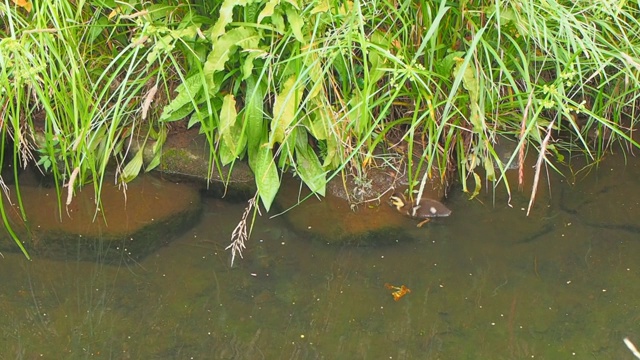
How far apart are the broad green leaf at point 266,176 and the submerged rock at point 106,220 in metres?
0.29

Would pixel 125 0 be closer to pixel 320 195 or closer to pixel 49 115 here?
pixel 49 115

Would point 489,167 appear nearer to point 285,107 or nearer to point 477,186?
point 477,186

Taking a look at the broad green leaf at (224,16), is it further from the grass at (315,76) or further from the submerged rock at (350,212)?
the submerged rock at (350,212)

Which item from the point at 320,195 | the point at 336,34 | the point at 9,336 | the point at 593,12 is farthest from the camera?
the point at 320,195

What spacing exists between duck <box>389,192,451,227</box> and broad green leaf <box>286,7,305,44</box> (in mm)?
798

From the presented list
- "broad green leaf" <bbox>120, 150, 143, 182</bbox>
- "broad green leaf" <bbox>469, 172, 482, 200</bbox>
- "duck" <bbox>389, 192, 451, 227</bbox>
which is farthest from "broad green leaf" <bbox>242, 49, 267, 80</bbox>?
"broad green leaf" <bbox>469, 172, 482, 200</bbox>

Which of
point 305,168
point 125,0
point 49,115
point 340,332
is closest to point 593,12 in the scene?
point 305,168

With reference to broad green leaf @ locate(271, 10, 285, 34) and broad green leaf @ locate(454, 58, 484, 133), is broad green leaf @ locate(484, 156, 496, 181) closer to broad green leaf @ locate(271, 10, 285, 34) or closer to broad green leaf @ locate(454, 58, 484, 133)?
broad green leaf @ locate(454, 58, 484, 133)

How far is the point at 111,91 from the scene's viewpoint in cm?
319

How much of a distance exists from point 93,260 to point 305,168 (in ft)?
2.82

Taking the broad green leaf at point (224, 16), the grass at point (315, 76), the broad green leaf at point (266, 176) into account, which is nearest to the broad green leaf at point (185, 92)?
the grass at point (315, 76)

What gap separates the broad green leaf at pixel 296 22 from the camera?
2.69 m

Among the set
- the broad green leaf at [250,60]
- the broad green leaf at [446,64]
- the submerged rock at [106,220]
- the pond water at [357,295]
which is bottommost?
the pond water at [357,295]

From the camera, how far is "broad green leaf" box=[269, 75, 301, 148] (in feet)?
9.23
